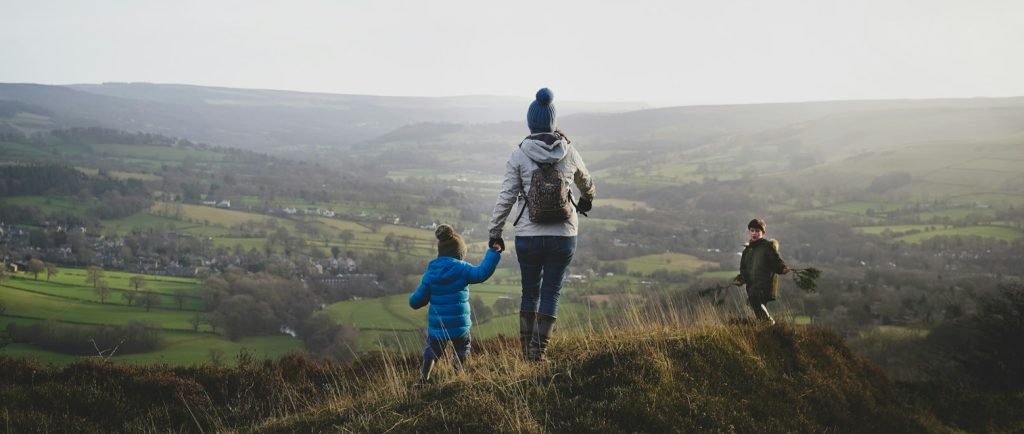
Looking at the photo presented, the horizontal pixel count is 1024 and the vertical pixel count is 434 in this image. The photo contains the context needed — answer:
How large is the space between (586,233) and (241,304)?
1717 inches

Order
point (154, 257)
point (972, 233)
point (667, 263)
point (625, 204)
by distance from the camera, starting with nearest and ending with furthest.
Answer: point (154, 257) < point (972, 233) < point (667, 263) < point (625, 204)

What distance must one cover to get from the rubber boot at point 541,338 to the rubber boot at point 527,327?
5 centimetres

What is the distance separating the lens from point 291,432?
6.83m

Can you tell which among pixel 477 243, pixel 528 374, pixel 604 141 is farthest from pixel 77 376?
pixel 604 141

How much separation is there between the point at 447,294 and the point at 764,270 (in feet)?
15.3

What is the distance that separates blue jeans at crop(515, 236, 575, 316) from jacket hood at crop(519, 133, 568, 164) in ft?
2.56

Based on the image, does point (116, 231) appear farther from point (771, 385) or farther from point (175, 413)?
point (771, 385)

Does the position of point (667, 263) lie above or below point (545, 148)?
below

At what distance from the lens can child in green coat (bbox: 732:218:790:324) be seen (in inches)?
366

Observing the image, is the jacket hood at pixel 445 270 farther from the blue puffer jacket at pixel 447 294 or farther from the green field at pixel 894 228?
the green field at pixel 894 228

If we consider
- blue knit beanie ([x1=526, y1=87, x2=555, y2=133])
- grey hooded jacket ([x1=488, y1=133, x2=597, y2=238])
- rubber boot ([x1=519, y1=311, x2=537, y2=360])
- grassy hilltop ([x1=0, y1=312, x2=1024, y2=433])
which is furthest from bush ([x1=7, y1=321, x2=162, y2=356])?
blue knit beanie ([x1=526, y1=87, x2=555, y2=133])

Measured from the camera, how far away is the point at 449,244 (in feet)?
23.8

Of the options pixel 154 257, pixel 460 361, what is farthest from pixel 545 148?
pixel 154 257

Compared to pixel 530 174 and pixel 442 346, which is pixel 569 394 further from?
pixel 530 174
